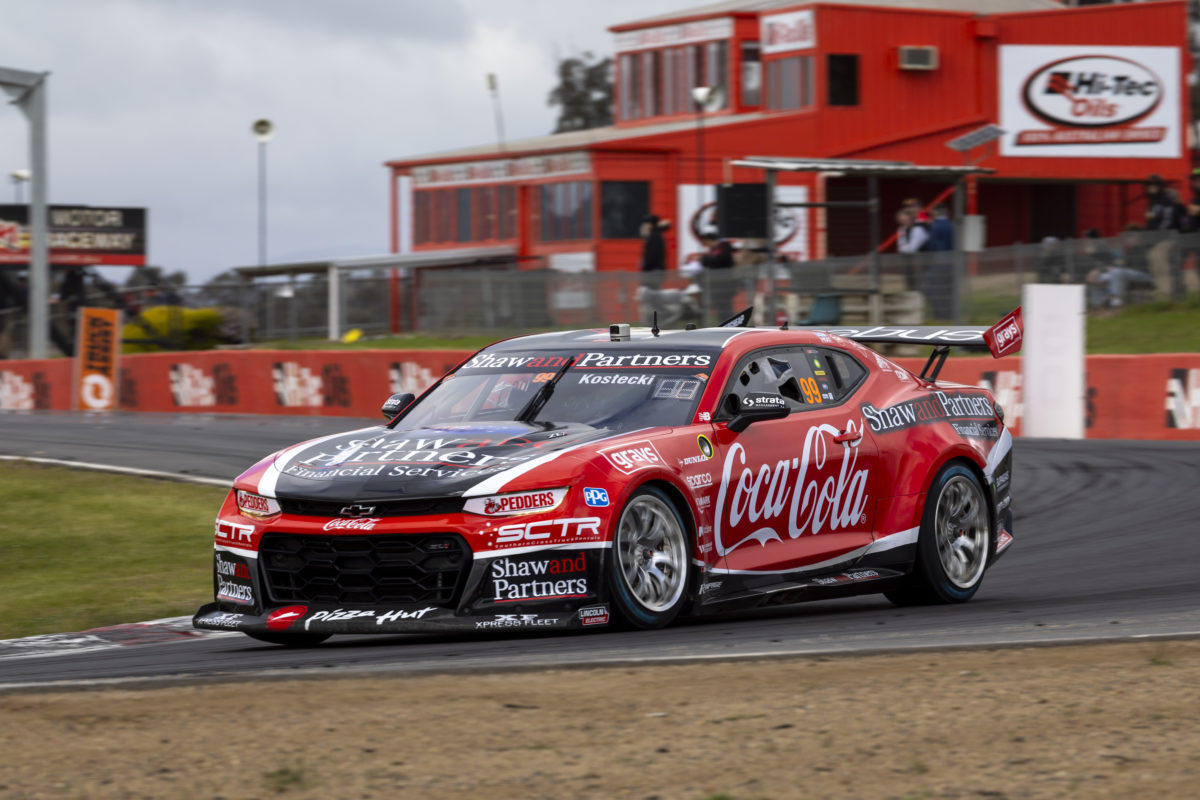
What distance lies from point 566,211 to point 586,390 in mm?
30666

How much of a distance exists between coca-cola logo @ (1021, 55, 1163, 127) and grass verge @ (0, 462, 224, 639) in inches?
1181

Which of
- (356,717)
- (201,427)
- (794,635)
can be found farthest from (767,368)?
(201,427)

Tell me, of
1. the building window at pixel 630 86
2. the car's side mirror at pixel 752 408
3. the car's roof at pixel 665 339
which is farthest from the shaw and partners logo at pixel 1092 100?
the car's side mirror at pixel 752 408

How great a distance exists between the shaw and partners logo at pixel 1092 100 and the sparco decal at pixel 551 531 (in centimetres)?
3636

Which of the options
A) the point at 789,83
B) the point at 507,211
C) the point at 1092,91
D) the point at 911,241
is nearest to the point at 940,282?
the point at 911,241

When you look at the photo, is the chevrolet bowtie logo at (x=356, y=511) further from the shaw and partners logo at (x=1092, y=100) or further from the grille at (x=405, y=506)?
the shaw and partners logo at (x=1092, y=100)

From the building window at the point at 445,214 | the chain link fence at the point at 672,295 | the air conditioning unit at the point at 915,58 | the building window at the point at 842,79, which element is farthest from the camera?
the building window at the point at 445,214

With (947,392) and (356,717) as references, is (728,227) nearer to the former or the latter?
(947,392)

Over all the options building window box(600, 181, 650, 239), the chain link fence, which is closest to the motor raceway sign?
building window box(600, 181, 650, 239)

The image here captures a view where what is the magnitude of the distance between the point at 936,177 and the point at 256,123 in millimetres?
20315

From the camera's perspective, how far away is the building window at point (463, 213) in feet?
139

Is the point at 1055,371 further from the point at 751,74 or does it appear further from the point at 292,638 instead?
the point at 751,74

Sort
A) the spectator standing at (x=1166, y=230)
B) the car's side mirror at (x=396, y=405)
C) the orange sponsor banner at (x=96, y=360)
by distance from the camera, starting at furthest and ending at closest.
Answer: the orange sponsor banner at (x=96, y=360) → the spectator standing at (x=1166, y=230) → the car's side mirror at (x=396, y=405)

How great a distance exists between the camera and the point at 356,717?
5.60 metres
